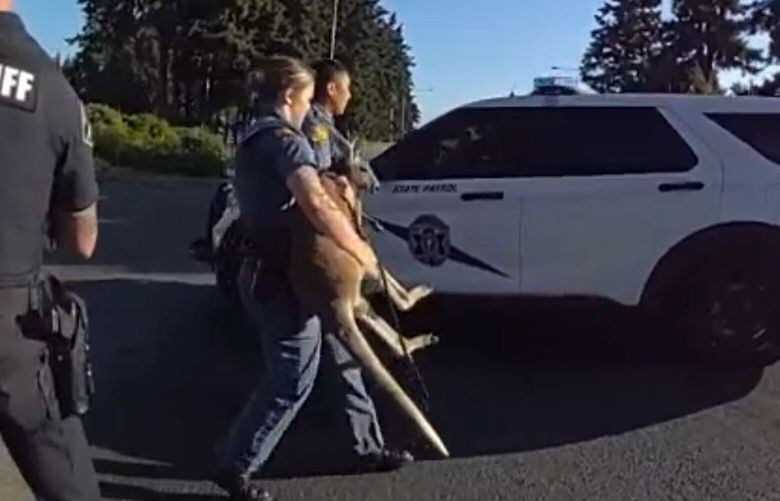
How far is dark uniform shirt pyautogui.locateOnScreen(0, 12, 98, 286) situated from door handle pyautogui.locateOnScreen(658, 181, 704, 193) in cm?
510

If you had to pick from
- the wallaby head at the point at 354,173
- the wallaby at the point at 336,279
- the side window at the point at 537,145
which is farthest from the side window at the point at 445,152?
the wallaby at the point at 336,279

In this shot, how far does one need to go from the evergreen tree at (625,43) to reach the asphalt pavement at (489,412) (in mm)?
57243

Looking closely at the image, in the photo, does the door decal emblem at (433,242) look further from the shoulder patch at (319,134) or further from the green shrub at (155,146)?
the green shrub at (155,146)

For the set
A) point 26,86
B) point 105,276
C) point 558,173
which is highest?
point 26,86

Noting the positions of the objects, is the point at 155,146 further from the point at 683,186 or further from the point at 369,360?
the point at 369,360

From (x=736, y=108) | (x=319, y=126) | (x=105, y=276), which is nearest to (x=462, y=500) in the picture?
(x=319, y=126)

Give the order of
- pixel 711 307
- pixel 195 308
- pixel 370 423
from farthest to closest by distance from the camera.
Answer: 1. pixel 195 308
2. pixel 711 307
3. pixel 370 423

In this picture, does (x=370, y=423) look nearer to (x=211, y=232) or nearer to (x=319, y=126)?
(x=319, y=126)

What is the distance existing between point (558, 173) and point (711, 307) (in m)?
1.24

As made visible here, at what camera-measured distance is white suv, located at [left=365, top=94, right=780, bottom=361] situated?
757 cm

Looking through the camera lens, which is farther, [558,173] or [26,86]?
[558,173]

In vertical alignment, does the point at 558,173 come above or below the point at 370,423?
above

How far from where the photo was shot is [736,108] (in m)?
7.82

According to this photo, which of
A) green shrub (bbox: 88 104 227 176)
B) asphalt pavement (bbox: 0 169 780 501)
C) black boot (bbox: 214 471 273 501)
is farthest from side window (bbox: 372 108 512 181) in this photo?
green shrub (bbox: 88 104 227 176)
